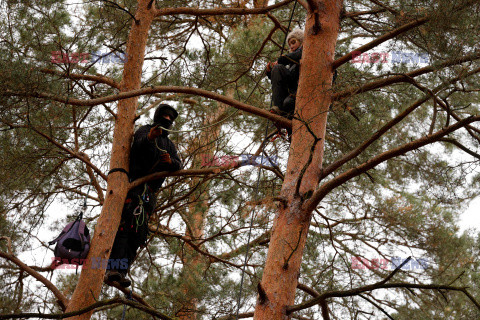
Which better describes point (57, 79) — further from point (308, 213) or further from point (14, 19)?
point (308, 213)

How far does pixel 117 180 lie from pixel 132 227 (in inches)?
15.1

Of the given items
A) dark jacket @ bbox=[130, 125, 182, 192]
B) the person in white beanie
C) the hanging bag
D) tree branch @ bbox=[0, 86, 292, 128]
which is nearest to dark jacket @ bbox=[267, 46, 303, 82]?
the person in white beanie

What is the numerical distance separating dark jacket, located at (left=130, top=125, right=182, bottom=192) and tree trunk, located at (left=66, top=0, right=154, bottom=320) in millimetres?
78

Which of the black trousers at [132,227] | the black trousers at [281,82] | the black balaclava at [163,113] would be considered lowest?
the black trousers at [132,227]

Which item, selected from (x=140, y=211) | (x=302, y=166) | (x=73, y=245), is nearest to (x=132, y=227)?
(x=140, y=211)

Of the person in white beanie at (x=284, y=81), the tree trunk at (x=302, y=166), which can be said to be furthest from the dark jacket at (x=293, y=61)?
the tree trunk at (x=302, y=166)

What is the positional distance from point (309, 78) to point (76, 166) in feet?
9.26

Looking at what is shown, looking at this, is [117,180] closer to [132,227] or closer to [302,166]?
[132,227]

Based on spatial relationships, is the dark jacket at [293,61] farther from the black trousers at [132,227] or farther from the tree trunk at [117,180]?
the black trousers at [132,227]

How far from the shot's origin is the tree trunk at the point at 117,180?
3.91m

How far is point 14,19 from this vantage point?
4918 mm

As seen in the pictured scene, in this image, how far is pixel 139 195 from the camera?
4.33 meters

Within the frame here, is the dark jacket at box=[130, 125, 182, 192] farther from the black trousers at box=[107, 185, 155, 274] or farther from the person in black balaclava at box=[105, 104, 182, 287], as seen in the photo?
the black trousers at box=[107, 185, 155, 274]

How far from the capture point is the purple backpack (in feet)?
12.8
